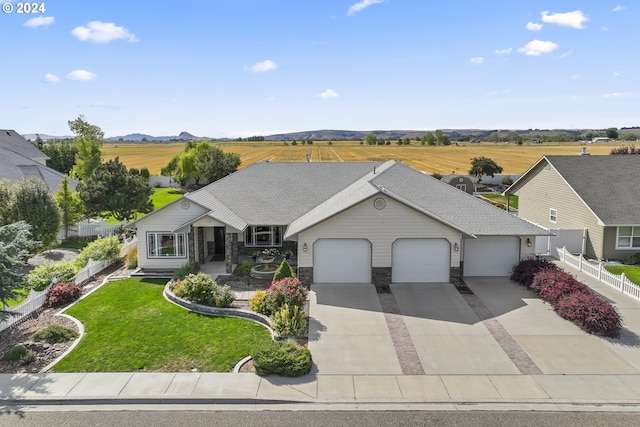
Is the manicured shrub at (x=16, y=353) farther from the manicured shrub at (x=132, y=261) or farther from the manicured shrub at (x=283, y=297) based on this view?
the manicured shrub at (x=132, y=261)

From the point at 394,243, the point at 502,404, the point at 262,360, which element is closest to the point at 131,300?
the point at 262,360

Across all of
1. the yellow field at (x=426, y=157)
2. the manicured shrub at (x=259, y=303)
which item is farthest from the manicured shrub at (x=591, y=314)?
the yellow field at (x=426, y=157)

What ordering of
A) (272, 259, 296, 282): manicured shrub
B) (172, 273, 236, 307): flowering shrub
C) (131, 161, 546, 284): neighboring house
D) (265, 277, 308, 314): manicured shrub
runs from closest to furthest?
(265, 277, 308, 314): manicured shrub → (172, 273, 236, 307): flowering shrub → (272, 259, 296, 282): manicured shrub → (131, 161, 546, 284): neighboring house

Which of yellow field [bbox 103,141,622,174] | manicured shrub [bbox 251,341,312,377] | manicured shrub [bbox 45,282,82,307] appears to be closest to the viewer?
manicured shrub [bbox 251,341,312,377]

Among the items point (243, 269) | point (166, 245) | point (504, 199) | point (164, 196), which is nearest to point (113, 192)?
point (166, 245)

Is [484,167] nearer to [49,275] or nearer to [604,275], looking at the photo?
[604,275]

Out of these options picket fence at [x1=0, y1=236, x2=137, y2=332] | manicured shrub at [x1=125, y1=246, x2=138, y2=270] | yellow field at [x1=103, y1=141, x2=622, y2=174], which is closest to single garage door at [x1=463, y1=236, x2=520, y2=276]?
manicured shrub at [x1=125, y1=246, x2=138, y2=270]

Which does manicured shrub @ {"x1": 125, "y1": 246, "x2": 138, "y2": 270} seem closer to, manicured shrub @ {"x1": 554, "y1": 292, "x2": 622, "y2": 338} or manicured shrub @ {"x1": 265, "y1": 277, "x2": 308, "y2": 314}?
manicured shrub @ {"x1": 265, "y1": 277, "x2": 308, "y2": 314}

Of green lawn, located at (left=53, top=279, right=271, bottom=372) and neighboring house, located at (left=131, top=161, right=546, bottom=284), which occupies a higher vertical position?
neighboring house, located at (left=131, top=161, right=546, bottom=284)
